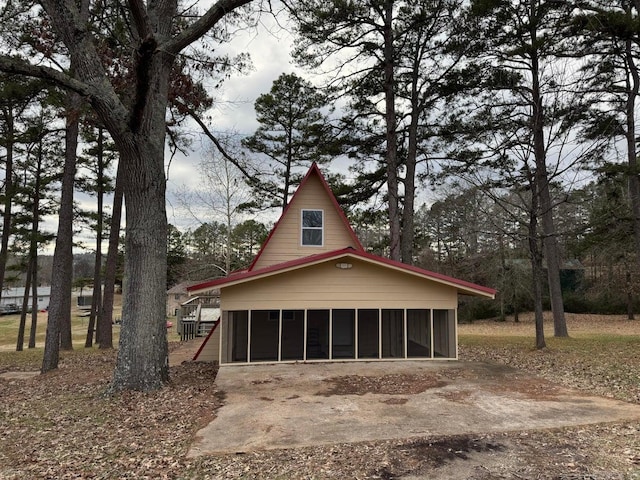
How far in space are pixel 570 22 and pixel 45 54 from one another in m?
14.1

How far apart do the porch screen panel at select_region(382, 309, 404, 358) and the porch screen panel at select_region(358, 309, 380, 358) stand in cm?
30

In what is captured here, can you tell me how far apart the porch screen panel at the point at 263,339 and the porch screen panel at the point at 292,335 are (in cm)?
21

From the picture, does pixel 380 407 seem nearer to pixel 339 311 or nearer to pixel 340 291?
pixel 340 291

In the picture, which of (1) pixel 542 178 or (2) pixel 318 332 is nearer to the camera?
(2) pixel 318 332

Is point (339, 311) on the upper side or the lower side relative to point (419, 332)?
upper

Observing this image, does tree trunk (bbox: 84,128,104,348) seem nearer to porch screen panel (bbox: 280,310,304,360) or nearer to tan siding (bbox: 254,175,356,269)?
tan siding (bbox: 254,175,356,269)

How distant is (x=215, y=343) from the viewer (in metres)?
11.3

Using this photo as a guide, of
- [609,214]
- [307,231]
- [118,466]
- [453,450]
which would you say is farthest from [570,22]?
[118,466]

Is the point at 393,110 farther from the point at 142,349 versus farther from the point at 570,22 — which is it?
the point at 142,349

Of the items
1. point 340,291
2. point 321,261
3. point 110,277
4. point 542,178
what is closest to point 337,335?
point 340,291

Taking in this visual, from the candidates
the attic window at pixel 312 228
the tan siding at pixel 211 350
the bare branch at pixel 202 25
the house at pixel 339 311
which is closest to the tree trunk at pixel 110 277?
the tan siding at pixel 211 350

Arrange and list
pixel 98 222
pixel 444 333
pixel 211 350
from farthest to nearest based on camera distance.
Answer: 1. pixel 98 222
2. pixel 211 350
3. pixel 444 333

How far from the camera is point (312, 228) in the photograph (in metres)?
12.4

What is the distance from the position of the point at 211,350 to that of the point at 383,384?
561cm
